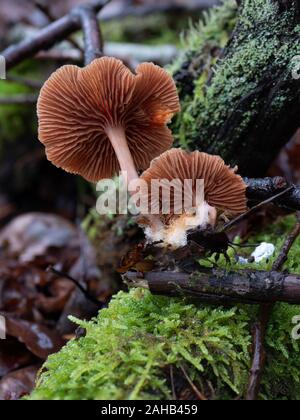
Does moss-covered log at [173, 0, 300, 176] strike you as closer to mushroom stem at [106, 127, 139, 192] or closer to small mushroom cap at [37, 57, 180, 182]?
small mushroom cap at [37, 57, 180, 182]

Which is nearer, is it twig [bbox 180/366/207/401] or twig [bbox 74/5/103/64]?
twig [bbox 180/366/207/401]

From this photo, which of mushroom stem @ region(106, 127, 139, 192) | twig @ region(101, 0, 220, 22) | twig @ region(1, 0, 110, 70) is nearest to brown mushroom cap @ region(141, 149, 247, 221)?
mushroom stem @ region(106, 127, 139, 192)

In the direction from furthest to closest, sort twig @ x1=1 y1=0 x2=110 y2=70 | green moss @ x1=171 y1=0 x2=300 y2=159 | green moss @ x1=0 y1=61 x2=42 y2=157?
green moss @ x1=0 y1=61 x2=42 y2=157 < twig @ x1=1 y1=0 x2=110 y2=70 < green moss @ x1=171 y1=0 x2=300 y2=159

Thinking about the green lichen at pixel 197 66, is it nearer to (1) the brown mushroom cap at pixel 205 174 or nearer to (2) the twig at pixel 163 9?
(1) the brown mushroom cap at pixel 205 174

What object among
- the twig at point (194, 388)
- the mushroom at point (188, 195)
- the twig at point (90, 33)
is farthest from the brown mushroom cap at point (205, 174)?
the twig at point (90, 33)

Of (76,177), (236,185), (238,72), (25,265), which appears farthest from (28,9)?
(236,185)

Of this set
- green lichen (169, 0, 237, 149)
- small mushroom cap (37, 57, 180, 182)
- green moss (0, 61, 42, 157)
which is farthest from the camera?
green moss (0, 61, 42, 157)

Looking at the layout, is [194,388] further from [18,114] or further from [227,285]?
[18,114]
